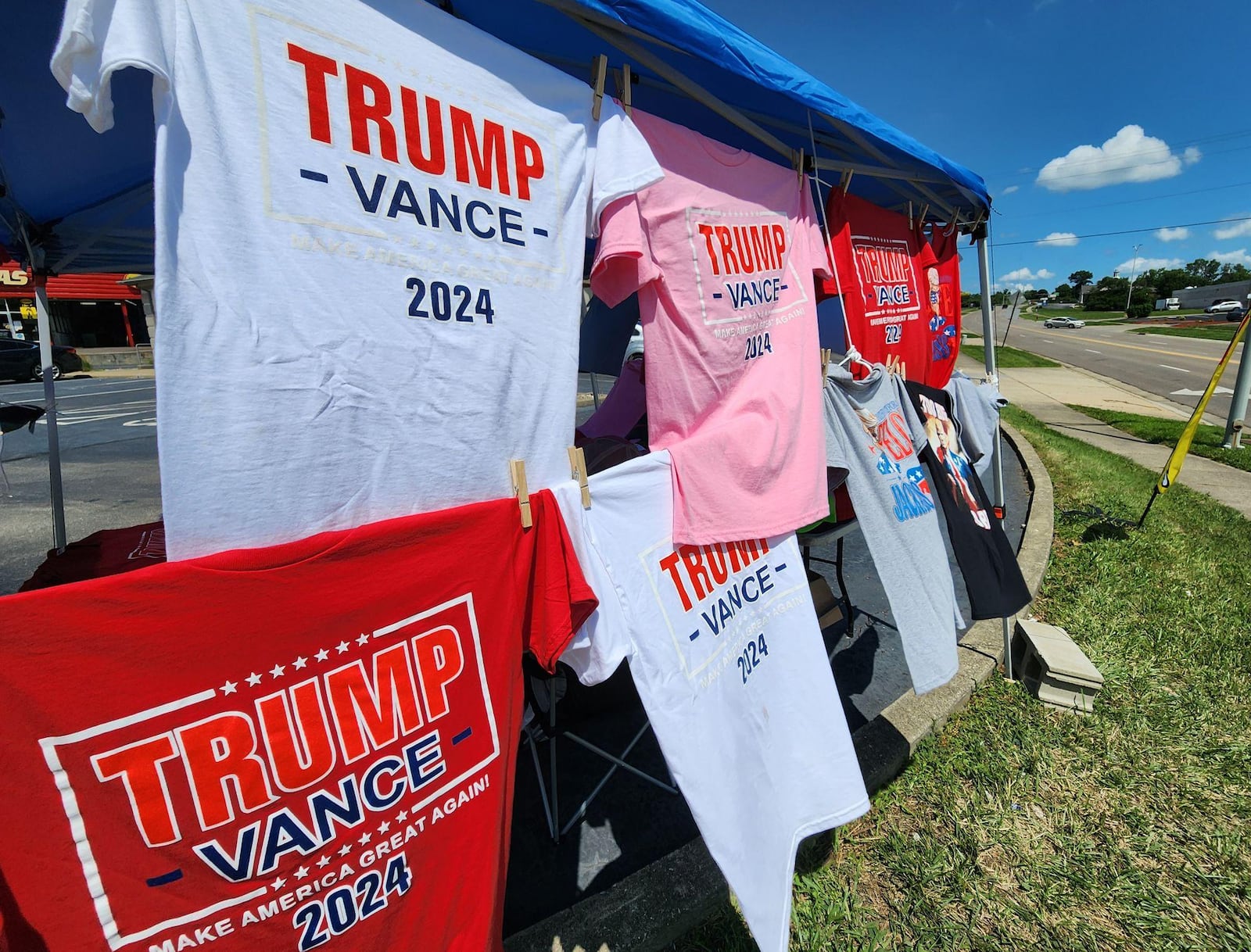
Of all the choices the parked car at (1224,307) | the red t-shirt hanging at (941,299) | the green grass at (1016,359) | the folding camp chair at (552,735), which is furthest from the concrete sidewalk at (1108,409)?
the parked car at (1224,307)

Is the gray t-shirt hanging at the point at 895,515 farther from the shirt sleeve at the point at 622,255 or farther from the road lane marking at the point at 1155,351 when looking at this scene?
the road lane marking at the point at 1155,351

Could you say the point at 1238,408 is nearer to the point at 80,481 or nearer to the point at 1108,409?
the point at 1108,409

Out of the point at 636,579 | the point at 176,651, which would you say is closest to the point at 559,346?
the point at 636,579

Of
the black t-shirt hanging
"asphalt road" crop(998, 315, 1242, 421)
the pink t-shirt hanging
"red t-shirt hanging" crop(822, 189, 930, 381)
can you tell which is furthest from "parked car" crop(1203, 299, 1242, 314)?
the pink t-shirt hanging

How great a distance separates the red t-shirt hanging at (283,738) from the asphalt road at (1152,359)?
15.3 meters

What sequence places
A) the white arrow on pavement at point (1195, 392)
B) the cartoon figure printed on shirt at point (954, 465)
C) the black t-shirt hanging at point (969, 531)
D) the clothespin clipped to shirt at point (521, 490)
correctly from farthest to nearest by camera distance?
the white arrow on pavement at point (1195, 392) < the cartoon figure printed on shirt at point (954, 465) < the black t-shirt hanging at point (969, 531) < the clothespin clipped to shirt at point (521, 490)

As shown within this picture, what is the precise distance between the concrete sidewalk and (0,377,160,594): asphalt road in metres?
9.98

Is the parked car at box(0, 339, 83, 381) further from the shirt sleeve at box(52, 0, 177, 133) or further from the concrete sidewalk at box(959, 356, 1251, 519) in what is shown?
the concrete sidewalk at box(959, 356, 1251, 519)

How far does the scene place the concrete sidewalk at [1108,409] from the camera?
694 cm

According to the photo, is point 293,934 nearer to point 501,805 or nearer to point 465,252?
point 501,805

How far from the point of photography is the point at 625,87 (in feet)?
5.36

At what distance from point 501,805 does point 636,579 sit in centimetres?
Result: 65

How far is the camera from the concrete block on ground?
3.07 meters

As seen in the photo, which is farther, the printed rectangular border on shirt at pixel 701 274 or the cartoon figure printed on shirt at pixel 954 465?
the cartoon figure printed on shirt at pixel 954 465
